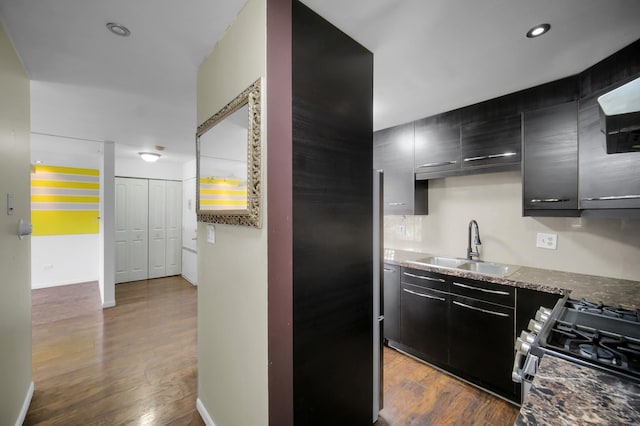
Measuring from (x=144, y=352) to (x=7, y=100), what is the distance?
7.65ft

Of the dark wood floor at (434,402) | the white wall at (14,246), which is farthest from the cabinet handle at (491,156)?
the white wall at (14,246)

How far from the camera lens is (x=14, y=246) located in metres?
1.66

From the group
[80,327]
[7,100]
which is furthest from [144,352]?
[7,100]

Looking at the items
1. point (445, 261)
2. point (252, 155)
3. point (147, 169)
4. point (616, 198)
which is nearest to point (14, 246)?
point (252, 155)

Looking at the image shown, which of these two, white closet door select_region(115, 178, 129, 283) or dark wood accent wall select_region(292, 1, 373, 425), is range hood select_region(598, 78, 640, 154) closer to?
dark wood accent wall select_region(292, 1, 373, 425)

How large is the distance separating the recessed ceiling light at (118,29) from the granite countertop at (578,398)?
233cm

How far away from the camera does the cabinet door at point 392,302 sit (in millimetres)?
2609

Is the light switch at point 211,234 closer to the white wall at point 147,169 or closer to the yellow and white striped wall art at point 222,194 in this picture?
the yellow and white striped wall art at point 222,194

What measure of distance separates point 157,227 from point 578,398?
6208 mm

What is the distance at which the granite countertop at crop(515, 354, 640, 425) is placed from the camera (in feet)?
2.17

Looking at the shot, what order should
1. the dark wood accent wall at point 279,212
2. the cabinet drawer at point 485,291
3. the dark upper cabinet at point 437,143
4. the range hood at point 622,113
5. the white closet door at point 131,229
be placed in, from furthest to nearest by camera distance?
1. the white closet door at point 131,229
2. the dark upper cabinet at point 437,143
3. the cabinet drawer at point 485,291
4. the dark wood accent wall at point 279,212
5. the range hood at point 622,113

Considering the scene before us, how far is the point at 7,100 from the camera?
1546mm

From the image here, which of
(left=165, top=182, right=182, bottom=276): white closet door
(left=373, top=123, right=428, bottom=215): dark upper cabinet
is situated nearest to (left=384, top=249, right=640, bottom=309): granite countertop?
(left=373, top=123, right=428, bottom=215): dark upper cabinet

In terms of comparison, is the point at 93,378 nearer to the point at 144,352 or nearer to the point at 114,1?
the point at 144,352
